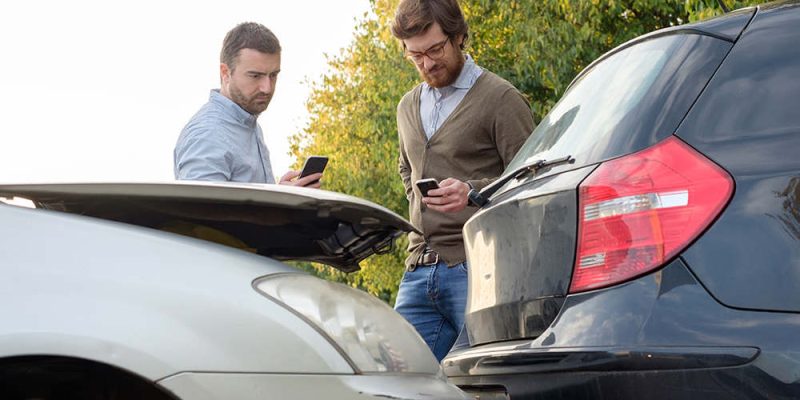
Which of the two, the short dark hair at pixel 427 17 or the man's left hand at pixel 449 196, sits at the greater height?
the short dark hair at pixel 427 17

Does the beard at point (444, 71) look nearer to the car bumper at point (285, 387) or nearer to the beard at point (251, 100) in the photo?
the beard at point (251, 100)

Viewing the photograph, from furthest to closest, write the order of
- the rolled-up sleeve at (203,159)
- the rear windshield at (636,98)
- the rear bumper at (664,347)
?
the rolled-up sleeve at (203,159)
the rear windshield at (636,98)
the rear bumper at (664,347)

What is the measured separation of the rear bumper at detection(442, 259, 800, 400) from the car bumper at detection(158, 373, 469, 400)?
0.61m

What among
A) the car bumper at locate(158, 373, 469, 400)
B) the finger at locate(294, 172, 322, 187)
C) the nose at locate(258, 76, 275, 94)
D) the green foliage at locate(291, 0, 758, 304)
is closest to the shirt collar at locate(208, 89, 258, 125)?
the nose at locate(258, 76, 275, 94)

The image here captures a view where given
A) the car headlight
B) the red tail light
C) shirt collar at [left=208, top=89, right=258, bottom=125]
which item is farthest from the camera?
shirt collar at [left=208, top=89, right=258, bottom=125]

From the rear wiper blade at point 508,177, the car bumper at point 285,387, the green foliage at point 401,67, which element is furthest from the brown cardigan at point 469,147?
the green foliage at point 401,67

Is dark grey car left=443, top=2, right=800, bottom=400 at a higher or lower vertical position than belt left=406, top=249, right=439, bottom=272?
higher

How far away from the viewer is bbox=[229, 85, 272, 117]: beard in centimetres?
438

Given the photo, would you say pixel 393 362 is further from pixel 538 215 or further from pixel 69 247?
pixel 538 215

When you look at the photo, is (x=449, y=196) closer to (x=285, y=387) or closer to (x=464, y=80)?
(x=464, y=80)

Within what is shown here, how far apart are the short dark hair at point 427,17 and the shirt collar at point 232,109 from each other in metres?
0.74

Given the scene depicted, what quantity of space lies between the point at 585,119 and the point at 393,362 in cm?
117

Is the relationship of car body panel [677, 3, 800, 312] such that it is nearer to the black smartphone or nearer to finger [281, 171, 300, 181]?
the black smartphone

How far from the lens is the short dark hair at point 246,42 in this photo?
4.42 m
